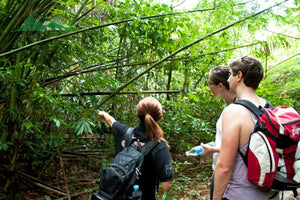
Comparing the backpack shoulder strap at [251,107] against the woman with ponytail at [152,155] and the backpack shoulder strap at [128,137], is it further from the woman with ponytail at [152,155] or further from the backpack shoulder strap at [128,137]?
the backpack shoulder strap at [128,137]

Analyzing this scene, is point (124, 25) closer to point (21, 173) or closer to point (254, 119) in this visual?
point (254, 119)

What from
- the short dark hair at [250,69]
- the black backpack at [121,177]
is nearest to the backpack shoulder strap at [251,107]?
the short dark hair at [250,69]

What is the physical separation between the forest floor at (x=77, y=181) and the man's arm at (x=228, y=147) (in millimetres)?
2075

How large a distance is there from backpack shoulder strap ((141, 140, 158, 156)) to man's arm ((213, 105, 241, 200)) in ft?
1.62

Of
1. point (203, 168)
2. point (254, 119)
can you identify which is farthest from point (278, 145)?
point (203, 168)

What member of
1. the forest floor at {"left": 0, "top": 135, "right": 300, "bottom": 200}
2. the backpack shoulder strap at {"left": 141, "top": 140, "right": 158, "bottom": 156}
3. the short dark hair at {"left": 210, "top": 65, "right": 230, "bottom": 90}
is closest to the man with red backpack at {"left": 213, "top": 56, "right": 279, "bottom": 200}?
the backpack shoulder strap at {"left": 141, "top": 140, "right": 158, "bottom": 156}

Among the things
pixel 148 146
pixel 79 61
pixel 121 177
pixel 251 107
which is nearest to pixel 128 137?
pixel 148 146

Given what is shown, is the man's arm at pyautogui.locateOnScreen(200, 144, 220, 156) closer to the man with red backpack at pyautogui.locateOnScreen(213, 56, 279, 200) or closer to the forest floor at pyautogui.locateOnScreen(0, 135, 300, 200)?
the man with red backpack at pyautogui.locateOnScreen(213, 56, 279, 200)

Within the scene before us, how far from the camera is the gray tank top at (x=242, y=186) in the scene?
1.27 metres

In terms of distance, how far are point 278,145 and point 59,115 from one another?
190 cm

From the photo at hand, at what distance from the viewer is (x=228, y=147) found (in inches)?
49.6

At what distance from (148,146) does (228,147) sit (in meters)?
0.59

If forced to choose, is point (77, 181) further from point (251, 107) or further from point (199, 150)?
point (251, 107)

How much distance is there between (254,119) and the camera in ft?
4.21
